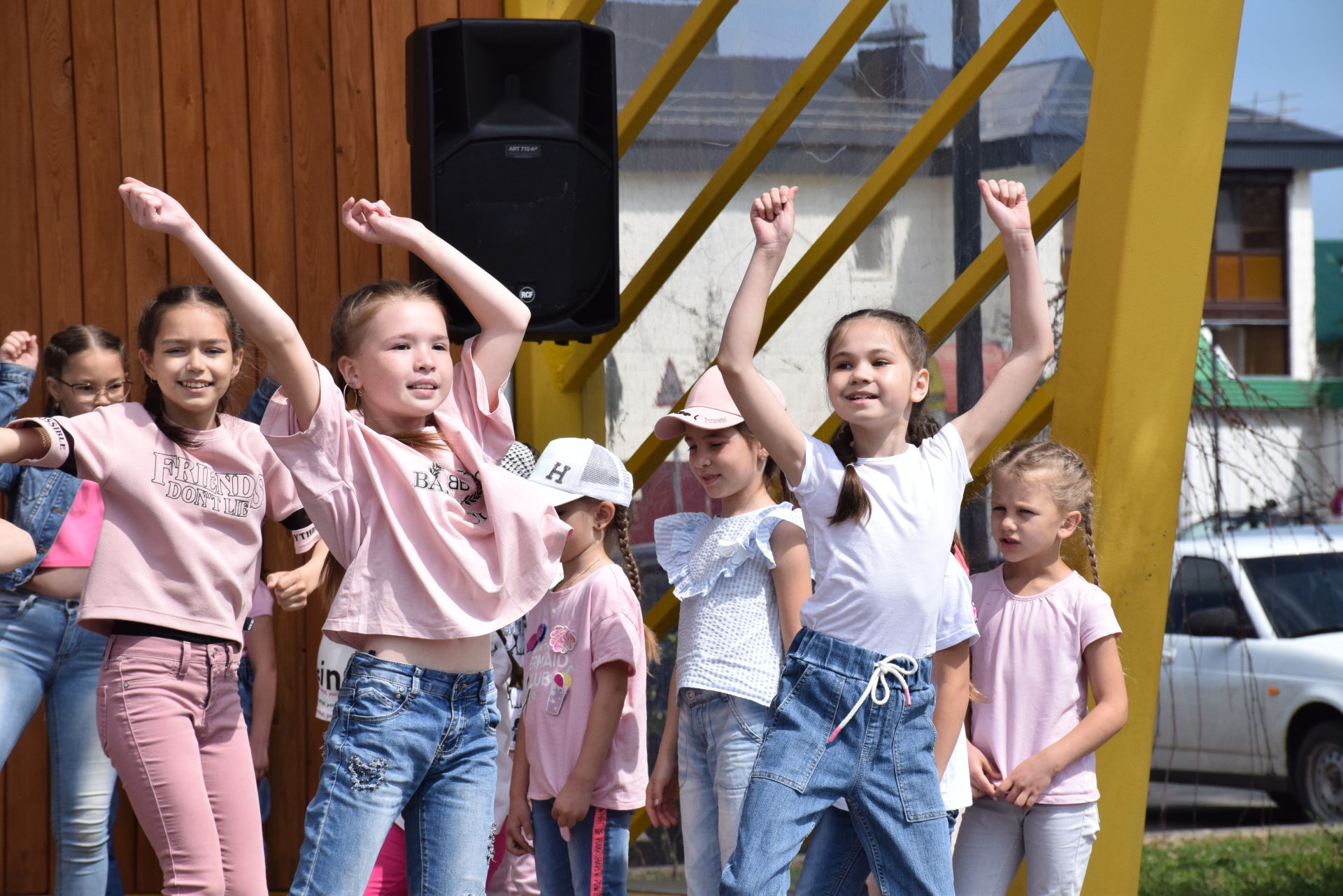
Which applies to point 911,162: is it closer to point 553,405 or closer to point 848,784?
point 553,405

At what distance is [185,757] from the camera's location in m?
2.58

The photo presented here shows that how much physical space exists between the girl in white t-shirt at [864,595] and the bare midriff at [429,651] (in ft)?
1.79

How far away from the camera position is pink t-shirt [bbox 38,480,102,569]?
3162 mm

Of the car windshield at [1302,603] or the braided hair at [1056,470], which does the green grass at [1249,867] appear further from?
the braided hair at [1056,470]

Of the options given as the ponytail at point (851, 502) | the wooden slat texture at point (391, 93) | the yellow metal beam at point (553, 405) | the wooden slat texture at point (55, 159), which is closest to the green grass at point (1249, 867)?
the yellow metal beam at point (553, 405)

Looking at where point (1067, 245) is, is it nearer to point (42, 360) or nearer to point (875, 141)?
point (875, 141)

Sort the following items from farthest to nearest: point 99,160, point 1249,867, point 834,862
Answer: point 1249,867 < point 99,160 < point 834,862

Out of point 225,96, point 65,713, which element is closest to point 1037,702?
point 65,713

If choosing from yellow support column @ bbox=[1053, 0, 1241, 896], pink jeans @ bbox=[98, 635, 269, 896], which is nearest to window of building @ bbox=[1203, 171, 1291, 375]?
yellow support column @ bbox=[1053, 0, 1241, 896]

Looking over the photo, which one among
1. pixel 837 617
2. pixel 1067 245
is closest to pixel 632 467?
pixel 1067 245

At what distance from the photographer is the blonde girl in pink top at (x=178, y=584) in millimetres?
2557

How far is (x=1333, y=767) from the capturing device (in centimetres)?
628

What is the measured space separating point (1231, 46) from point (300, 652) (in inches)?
125

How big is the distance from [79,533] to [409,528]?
1244 mm
